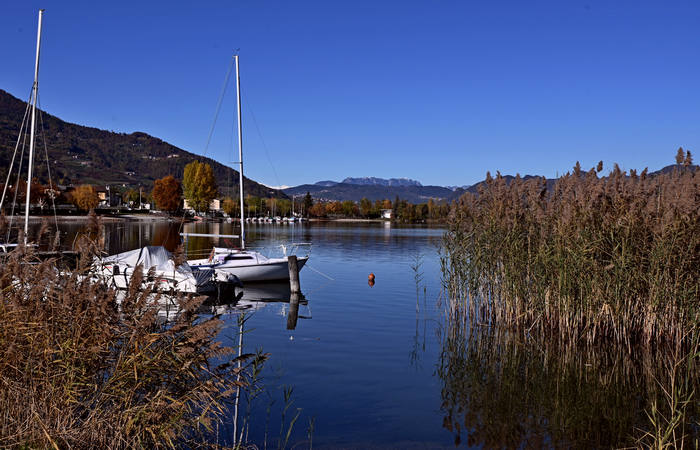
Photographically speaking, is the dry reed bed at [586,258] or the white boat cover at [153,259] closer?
the dry reed bed at [586,258]

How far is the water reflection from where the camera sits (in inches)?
296

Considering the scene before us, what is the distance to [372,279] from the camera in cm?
2572

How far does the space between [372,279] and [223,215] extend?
151 meters

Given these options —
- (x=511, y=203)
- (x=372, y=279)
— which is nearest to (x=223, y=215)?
(x=372, y=279)

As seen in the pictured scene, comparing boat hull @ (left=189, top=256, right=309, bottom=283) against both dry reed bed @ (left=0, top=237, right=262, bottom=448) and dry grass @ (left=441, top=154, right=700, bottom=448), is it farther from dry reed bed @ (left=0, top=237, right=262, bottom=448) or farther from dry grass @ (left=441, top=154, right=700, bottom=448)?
dry reed bed @ (left=0, top=237, right=262, bottom=448)

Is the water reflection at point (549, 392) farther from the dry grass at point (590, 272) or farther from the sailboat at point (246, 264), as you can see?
the sailboat at point (246, 264)

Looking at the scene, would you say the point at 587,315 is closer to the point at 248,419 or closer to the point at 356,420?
the point at 356,420

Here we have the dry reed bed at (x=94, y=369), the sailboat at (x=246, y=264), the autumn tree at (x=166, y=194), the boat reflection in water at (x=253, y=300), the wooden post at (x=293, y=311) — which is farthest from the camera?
the autumn tree at (x=166, y=194)

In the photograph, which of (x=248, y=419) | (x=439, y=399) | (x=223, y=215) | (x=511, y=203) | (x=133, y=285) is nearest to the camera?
(x=133, y=285)

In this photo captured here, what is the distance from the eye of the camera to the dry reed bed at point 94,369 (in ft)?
15.3

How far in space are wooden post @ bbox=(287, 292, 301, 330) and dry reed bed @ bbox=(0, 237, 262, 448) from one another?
1013 centimetres

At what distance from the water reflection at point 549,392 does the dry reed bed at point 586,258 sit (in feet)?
2.21

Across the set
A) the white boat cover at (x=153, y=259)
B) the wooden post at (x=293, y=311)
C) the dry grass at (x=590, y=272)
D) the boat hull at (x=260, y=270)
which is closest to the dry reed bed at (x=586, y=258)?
the dry grass at (x=590, y=272)

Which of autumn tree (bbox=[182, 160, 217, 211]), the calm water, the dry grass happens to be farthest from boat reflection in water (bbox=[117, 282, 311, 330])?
autumn tree (bbox=[182, 160, 217, 211])
